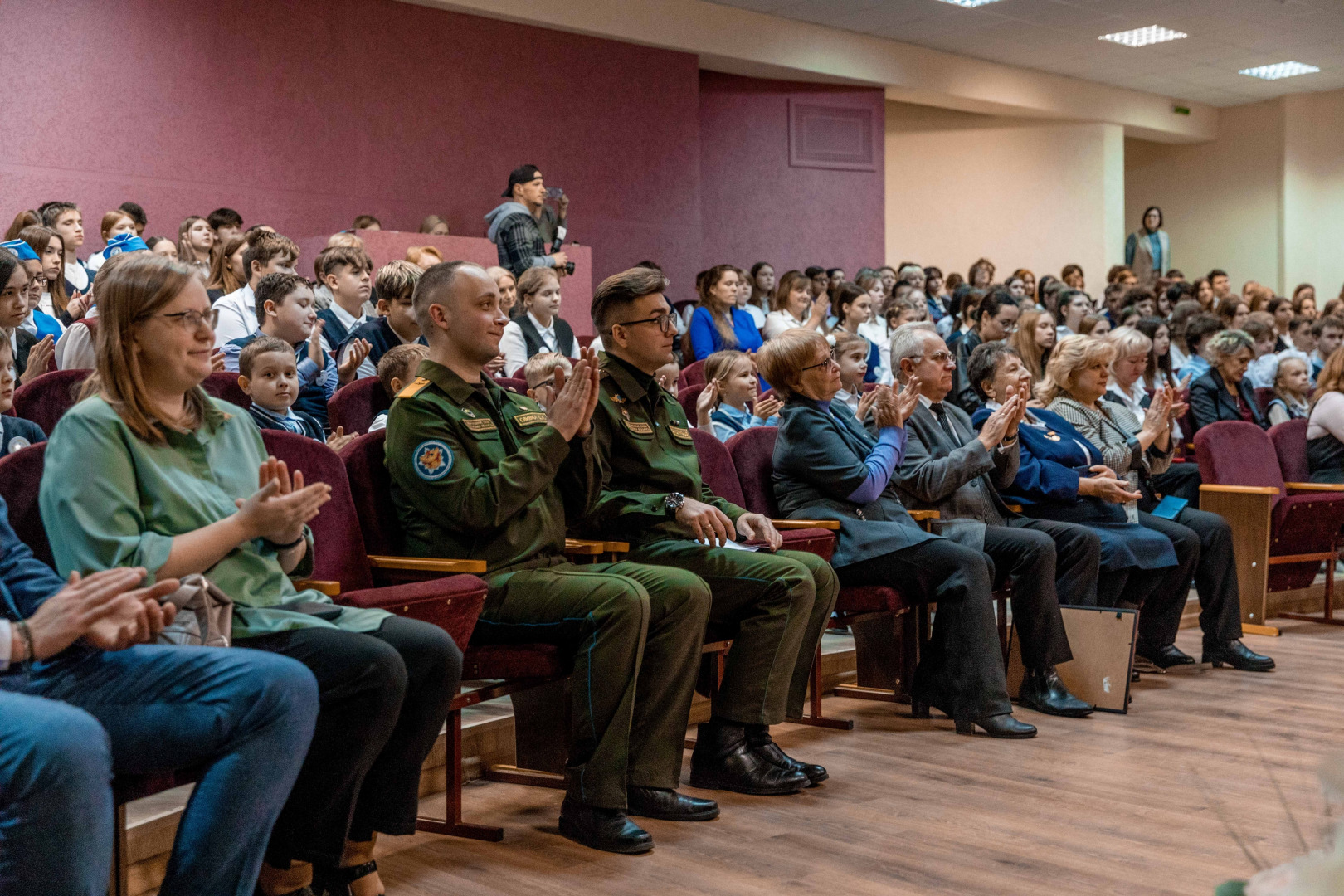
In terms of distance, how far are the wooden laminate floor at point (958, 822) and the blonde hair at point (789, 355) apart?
0.87m

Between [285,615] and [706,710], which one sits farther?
[706,710]

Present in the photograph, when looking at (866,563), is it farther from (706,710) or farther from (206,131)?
(206,131)

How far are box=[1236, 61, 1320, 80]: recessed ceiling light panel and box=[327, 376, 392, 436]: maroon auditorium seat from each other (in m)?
10.7

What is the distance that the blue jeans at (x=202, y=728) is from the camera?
1.61 metres

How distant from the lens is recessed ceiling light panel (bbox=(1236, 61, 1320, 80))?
11688 millimetres

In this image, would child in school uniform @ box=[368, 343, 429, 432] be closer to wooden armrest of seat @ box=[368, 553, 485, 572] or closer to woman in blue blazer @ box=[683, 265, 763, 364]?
wooden armrest of seat @ box=[368, 553, 485, 572]

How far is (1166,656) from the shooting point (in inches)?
152

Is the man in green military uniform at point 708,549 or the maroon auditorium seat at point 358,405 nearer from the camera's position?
the man in green military uniform at point 708,549

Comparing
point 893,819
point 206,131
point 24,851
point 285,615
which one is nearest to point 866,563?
point 893,819

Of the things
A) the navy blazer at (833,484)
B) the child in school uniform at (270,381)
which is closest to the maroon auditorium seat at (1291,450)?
the navy blazer at (833,484)

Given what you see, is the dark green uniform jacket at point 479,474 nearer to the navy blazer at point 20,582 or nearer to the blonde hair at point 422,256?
the navy blazer at point 20,582

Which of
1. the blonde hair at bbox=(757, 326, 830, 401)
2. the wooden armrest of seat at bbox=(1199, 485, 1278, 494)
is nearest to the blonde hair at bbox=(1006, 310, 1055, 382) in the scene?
the wooden armrest of seat at bbox=(1199, 485, 1278, 494)

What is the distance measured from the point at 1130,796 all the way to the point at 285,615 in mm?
1729

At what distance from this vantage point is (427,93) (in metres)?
8.16
